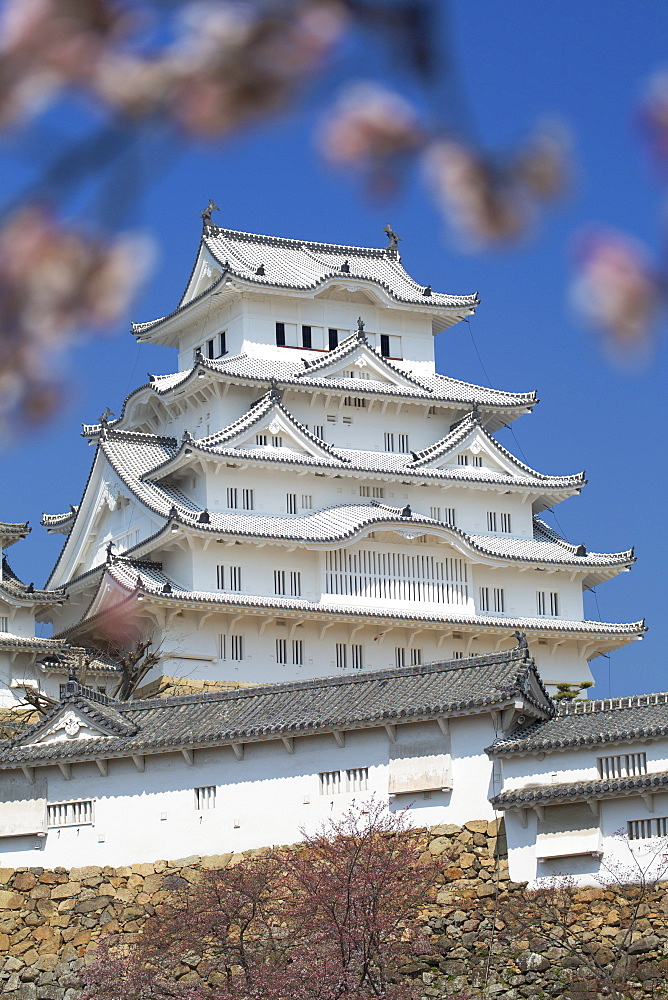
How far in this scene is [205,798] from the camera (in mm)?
23719

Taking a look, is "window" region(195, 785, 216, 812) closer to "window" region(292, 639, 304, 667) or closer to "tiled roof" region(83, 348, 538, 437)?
"window" region(292, 639, 304, 667)

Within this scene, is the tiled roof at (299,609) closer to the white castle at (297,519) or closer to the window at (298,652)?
the white castle at (297,519)

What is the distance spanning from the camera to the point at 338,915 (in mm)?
19328

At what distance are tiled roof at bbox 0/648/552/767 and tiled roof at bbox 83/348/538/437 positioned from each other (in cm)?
1811

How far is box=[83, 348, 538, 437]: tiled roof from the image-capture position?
42.7m

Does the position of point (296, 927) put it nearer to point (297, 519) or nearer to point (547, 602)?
point (297, 519)

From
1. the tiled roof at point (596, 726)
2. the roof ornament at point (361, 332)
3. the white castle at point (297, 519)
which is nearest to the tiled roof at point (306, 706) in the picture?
the white castle at point (297, 519)

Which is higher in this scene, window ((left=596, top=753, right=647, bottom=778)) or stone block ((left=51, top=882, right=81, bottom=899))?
window ((left=596, top=753, right=647, bottom=778))

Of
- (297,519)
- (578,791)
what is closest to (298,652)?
(297,519)

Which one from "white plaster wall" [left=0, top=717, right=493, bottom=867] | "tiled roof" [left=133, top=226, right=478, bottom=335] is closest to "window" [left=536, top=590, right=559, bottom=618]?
"tiled roof" [left=133, top=226, right=478, bottom=335]

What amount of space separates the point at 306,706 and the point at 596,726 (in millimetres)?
4900

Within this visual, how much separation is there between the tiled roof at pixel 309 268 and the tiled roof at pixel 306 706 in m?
21.3

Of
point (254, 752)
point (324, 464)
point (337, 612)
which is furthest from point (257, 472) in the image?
point (254, 752)

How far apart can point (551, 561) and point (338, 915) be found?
910 inches
